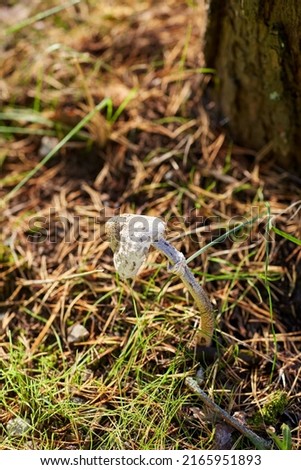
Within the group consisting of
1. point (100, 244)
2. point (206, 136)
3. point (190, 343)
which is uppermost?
point (206, 136)

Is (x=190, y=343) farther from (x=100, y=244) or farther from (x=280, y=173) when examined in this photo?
(x=280, y=173)

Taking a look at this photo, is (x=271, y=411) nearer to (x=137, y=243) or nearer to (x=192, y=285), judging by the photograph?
(x=192, y=285)

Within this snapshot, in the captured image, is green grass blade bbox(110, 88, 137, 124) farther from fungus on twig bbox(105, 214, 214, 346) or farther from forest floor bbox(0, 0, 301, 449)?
fungus on twig bbox(105, 214, 214, 346)

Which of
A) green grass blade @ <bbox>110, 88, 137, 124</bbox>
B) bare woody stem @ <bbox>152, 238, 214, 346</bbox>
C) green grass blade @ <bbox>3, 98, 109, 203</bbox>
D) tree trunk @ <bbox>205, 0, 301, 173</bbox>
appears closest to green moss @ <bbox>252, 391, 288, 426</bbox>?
bare woody stem @ <bbox>152, 238, 214, 346</bbox>

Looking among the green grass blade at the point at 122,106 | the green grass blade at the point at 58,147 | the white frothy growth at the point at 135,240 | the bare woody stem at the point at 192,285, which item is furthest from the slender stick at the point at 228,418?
the green grass blade at the point at 122,106

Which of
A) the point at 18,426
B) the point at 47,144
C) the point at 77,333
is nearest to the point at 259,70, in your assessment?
the point at 47,144
